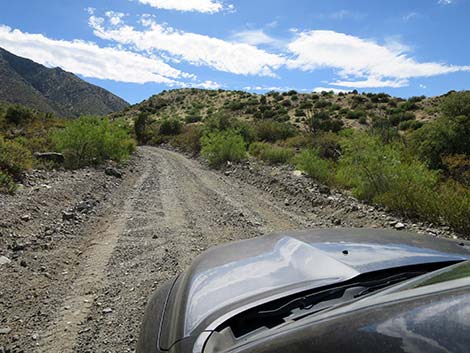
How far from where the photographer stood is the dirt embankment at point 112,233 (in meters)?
4.41

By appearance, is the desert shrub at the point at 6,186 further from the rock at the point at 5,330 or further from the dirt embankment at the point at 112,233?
the rock at the point at 5,330

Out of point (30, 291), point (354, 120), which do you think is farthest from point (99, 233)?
point (354, 120)

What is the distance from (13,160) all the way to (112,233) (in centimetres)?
593

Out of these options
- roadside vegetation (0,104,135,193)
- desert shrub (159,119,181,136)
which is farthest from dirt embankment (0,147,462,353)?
desert shrub (159,119,181,136)

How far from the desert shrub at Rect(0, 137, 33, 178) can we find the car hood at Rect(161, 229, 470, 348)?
10379 mm

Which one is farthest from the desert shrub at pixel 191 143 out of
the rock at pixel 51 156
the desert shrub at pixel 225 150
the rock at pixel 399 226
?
the rock at pixel 399 226

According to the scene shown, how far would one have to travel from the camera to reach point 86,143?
16.7 metres

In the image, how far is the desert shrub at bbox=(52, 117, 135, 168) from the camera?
16.2m

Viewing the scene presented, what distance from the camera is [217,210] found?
10.3 meters

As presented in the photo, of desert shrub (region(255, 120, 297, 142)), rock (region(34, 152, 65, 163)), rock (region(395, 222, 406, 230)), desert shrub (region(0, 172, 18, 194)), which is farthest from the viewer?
desert shrub (region(255, 120, 297, 142))

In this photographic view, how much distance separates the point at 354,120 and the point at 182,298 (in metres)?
38.2

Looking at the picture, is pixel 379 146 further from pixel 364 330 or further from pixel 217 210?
pixel 364 330

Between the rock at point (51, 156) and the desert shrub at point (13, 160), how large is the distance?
4.41 feet

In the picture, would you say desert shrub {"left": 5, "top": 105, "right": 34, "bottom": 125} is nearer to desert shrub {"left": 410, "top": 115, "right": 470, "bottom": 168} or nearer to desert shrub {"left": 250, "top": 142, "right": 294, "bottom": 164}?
desert shrub {"left": 250, "top": 142, "right": 294, "bottom": 164}
